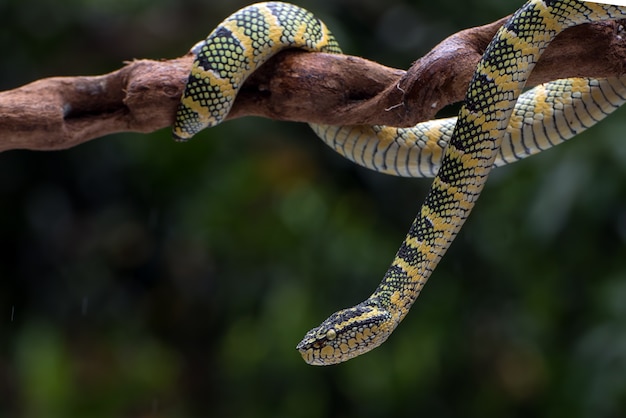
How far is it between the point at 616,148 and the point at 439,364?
1.23 metres

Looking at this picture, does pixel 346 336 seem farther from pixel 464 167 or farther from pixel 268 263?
pixel 268 263

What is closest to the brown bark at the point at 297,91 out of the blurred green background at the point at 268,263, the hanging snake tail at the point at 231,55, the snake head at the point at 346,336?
the hanging snake tail at the point at 231,55

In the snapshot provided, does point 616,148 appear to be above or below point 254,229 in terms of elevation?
above

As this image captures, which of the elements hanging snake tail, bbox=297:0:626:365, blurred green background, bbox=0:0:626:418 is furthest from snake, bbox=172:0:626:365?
blurred green background, bbox=0:0:626:418

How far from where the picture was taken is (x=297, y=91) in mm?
1883

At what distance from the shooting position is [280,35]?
74.2 inches

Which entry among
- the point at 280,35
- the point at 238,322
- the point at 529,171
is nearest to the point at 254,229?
the point at 238,322

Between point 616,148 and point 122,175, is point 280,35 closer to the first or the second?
point 616,148

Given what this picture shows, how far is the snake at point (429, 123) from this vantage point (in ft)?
5.06

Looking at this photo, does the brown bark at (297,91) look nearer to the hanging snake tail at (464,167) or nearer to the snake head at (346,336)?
the hanging snake tail at (464,167)

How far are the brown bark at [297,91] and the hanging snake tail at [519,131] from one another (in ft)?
0.44

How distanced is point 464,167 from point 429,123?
1.48 feet

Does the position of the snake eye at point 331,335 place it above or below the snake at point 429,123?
below

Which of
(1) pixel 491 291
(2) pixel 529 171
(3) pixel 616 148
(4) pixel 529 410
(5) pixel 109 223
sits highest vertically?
(3) pixel 616 148
